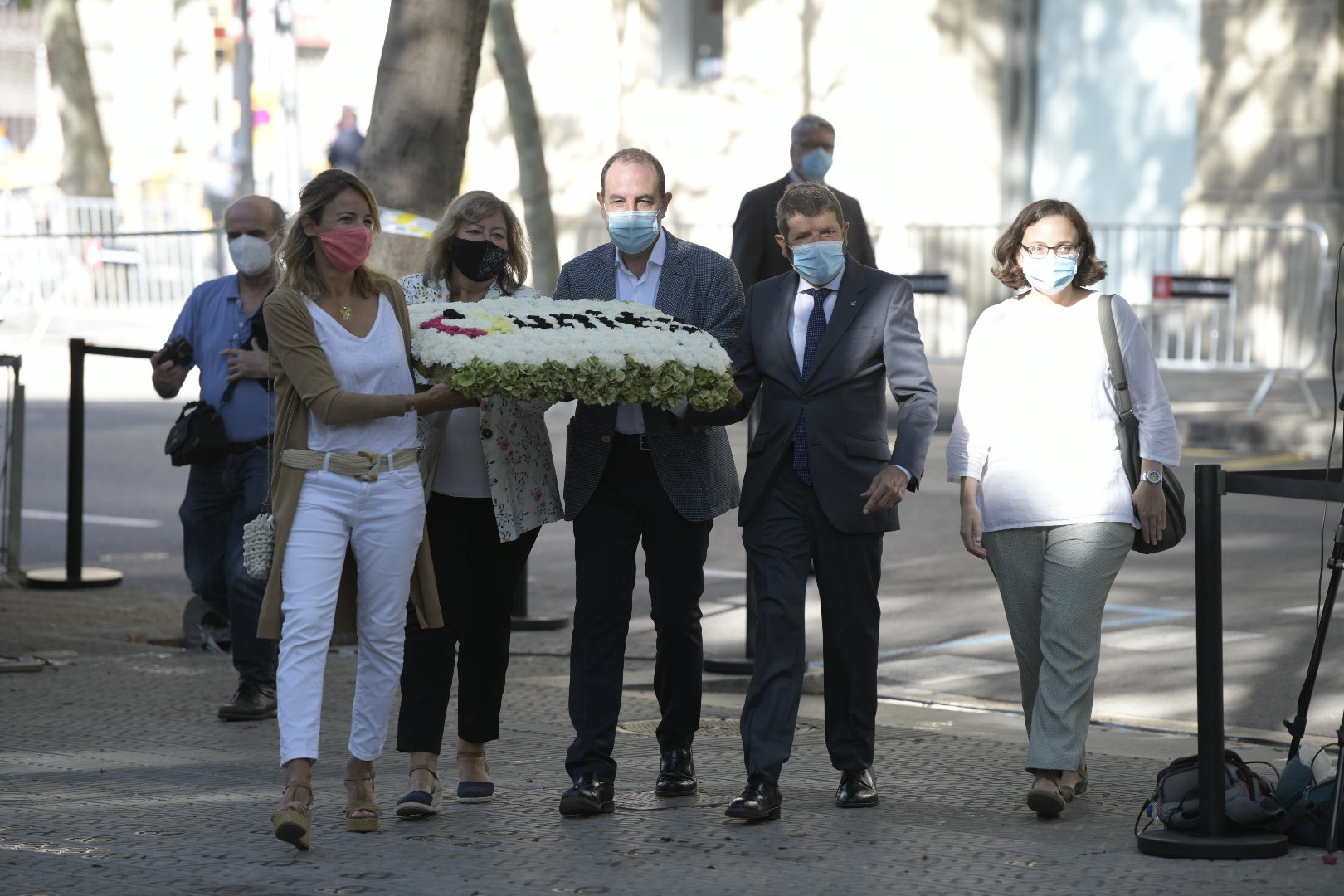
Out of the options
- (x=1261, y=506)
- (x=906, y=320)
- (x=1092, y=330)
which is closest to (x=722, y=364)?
(x=906, y=320)

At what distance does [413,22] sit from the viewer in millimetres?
10109

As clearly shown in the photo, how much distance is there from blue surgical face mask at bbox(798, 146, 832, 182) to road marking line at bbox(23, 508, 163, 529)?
557cm

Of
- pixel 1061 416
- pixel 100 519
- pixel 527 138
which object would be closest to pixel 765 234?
pixel 1061 416

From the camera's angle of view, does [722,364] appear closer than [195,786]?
Yes

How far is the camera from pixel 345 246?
6016 millimetres

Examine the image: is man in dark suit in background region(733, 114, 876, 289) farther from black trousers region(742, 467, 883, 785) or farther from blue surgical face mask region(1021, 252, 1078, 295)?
black trousers region(742, 467, 883, 785)

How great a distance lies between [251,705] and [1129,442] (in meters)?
3.61

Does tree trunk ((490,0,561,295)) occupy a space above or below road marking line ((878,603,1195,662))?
above

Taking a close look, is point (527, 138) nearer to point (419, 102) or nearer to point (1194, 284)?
point (1194, 284)

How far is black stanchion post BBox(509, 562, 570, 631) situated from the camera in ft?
33.8

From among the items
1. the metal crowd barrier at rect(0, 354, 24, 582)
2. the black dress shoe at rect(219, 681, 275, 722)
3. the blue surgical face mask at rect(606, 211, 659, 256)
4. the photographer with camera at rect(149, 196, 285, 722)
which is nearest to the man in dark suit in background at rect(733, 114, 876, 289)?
the photographer with camera at rect(149, 196, 285, 722)

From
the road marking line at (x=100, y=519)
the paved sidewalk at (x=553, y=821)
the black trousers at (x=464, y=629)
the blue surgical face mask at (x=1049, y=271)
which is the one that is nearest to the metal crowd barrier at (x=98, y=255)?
the road marking line at (x=100, y=519)

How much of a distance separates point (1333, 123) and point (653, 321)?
15388 millimetres

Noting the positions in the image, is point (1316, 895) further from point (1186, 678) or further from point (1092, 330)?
point (1186, 678)
